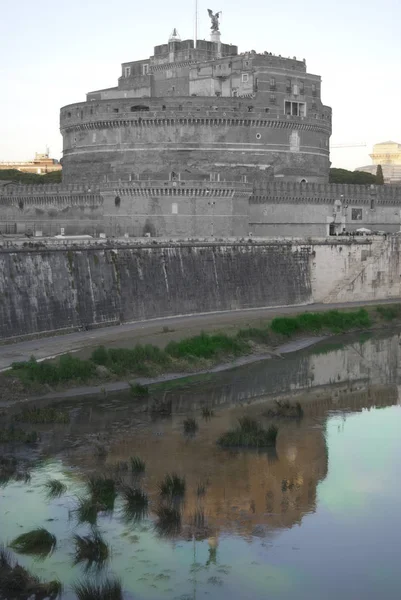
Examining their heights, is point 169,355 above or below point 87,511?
above

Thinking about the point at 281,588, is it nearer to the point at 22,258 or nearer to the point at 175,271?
the point at 22,258

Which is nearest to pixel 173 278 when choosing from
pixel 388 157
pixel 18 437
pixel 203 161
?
pixel 18 437

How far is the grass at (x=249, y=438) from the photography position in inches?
924

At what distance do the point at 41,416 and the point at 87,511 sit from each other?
6857mm

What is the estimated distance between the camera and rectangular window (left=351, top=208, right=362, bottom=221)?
58125 millimetres

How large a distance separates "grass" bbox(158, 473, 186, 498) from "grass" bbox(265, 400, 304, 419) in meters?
7.12

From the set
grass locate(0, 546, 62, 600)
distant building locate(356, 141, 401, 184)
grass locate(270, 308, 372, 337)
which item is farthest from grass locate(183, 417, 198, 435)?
distant building locate(356, 141, 401, 184)

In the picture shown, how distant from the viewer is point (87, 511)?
18516 mm

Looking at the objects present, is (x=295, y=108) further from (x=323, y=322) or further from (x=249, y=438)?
(x=249, y=438)

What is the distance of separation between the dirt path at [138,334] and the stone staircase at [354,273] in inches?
190

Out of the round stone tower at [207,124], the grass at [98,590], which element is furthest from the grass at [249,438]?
the round stone tower at [207,124]

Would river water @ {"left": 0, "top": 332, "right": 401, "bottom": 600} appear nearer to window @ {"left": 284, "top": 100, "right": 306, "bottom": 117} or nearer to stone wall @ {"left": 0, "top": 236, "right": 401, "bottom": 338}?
stone wall @ {"left": 0, "top": 236, "right": 401, "bottom": 338}

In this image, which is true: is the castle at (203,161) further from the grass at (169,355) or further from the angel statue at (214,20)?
the grass at (169,355)

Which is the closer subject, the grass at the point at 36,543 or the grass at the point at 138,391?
the grass at the point at 36,543
